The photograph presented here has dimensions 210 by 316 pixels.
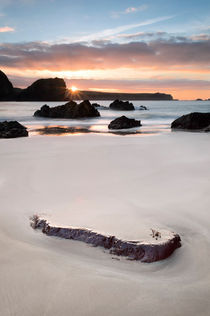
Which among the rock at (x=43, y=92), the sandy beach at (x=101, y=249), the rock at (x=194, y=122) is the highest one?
the rock at (x=43, y=92)

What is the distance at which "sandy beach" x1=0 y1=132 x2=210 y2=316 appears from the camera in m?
1.35

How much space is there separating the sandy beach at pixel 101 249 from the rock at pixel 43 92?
127 meters

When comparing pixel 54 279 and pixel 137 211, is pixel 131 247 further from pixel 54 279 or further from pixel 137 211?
pixel 137 211

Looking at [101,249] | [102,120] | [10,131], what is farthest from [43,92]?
[101,249]

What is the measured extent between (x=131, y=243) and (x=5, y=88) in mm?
134127

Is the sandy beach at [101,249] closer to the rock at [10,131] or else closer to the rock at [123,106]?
the rock at [10,131]

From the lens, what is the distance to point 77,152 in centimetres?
611

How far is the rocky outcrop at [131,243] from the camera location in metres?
1.72

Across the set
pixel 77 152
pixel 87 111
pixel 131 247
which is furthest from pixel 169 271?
pixel 87 111

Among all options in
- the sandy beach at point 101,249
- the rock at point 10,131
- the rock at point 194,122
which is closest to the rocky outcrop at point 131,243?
the sandy beach at point 101,249

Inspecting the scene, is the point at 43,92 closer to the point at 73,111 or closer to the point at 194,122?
the point at 73,111

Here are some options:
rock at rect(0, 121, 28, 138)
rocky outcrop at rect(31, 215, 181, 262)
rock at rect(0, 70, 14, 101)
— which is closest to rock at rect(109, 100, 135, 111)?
rock at rect(0, 121, 28, 138)

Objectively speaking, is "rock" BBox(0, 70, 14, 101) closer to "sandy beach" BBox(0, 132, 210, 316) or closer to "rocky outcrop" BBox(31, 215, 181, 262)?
"sandy beach" BBox(0, 132, 210, 316)

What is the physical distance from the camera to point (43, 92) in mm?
125375
